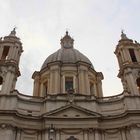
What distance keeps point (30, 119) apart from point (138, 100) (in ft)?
33.9

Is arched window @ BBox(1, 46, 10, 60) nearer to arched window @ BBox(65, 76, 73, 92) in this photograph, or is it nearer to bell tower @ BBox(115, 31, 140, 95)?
arched window @ BBox(65, 76, 73, 92)

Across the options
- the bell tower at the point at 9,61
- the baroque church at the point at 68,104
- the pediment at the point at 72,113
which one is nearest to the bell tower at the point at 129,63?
the baroque church at the point at 68,104

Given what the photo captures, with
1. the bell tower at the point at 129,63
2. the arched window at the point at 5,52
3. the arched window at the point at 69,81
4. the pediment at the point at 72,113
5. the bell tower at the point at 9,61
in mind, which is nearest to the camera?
the pediment at the point at 72,113

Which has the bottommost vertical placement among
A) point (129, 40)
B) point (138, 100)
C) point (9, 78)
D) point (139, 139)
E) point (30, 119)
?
point (139, 139)

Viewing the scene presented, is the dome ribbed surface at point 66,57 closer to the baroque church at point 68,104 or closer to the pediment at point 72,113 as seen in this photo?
the baroque church at point 68,104

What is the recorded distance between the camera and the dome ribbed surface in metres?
33.7

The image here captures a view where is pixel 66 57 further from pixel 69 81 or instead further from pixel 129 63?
pixel 129 63

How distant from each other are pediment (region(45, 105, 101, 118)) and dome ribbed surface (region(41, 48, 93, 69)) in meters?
8.55

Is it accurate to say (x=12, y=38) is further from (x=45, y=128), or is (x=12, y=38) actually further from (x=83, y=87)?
(x=45, y=128)

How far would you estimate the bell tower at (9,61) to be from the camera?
27.3m

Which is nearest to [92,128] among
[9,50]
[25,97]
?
[25,97]

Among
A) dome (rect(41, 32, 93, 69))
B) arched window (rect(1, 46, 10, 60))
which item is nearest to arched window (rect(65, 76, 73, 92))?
dome (rect(41, 32, 93, 69))

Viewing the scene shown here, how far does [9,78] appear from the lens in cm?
2772

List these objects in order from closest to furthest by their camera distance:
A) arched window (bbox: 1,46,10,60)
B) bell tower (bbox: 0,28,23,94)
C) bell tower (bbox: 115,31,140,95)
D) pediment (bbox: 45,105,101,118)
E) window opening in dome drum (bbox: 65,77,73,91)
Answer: pediment (bbox: 45,105,101,118), bell tower (bbox: 0,28,23,94), bell tower (bbox: 115,31,140,95), arched window (bbox: 1,46,10,60), window opening in dome drum (bbox: 65,77,73,91)
